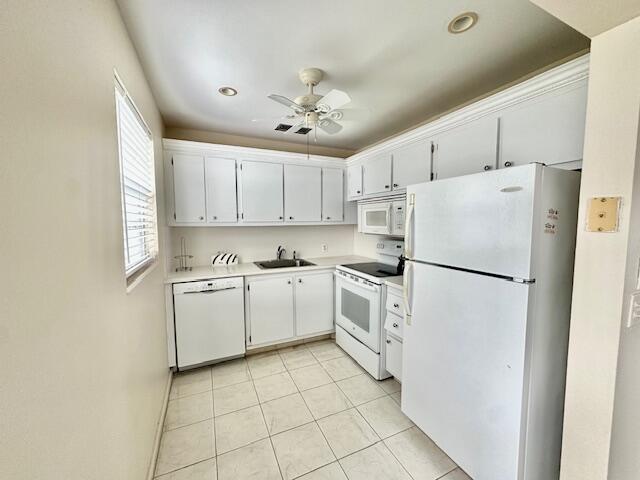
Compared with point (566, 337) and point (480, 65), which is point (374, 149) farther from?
point (566, 337)

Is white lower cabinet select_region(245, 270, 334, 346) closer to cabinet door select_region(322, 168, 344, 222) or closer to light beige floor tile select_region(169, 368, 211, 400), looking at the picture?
light beige floor tile select_region(169, 368, 211, 400)

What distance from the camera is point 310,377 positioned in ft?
8.31

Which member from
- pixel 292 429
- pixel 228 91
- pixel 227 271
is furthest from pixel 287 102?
pixel 292 429

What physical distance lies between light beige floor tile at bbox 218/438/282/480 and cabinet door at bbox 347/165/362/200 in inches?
103

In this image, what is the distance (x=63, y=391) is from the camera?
2.26 ft

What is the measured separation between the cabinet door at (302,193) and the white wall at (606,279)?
2.56 meters

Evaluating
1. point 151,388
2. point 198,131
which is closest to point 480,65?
point 198,131

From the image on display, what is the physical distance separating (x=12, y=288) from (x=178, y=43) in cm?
163

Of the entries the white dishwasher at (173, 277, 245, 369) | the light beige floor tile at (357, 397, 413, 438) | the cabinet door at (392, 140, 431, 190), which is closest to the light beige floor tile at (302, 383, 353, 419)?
the light beige floor tile at (357, 397, 413, 438)

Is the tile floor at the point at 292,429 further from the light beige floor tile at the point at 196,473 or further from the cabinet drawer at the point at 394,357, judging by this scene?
the cabinet drawer at the point at 394,357

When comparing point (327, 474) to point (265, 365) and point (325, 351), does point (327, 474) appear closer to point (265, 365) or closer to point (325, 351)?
point (265, 365)

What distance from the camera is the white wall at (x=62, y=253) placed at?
53 centimetres

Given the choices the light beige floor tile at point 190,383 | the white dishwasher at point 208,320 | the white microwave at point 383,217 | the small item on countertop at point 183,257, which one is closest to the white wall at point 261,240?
Result: the small item on countertop at point 183,257

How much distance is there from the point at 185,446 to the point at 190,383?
758 mm
